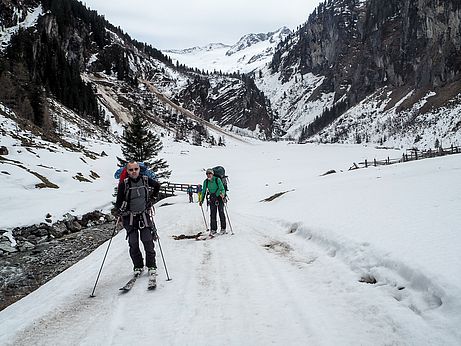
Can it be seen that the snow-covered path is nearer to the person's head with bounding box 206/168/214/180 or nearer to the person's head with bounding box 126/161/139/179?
the person's head with bounding box 126/161/139/179

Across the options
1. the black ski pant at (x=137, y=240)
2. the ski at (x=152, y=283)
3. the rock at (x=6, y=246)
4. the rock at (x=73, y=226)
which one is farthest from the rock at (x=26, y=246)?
the ski at (x=152, y=283)

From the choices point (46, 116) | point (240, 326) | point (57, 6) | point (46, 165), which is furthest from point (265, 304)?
point (57, 6)

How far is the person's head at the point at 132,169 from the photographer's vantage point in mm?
6664

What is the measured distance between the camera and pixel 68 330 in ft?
15.1

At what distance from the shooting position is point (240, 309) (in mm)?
4910

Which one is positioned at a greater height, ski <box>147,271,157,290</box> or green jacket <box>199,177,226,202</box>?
green jacket <box>199,177,226,202</box>

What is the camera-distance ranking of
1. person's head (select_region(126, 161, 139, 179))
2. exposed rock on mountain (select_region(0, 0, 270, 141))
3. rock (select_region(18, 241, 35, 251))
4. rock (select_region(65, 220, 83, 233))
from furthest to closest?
exposed rock on mountain (select_region(0, 0, 270, 141)), rock (select_region(65, 220, 83, 233)), rock (select_region(18, 241, 35, 251)), person's head (select_region(126, 161, 139, 179))

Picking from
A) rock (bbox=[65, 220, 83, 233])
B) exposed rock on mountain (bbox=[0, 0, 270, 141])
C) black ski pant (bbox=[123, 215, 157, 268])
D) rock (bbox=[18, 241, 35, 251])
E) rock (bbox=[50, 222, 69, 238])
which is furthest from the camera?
exposed rock on mountain (bbox=[0, 0, 270, 141])

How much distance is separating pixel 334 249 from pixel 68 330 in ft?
18.2

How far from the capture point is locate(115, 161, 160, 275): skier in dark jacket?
6.75m

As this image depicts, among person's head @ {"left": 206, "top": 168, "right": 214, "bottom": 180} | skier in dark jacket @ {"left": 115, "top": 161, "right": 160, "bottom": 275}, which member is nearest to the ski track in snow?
skier in dark jacket @ {"left": 115, "top": 161, "right": 160, "bottom": 275}

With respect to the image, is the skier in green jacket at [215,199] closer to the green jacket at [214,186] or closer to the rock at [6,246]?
the green jacket at [214,186]

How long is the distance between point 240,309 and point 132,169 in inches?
140

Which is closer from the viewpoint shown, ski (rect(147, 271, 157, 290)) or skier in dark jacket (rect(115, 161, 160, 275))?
ski (rect(147, 271, 157, 290))
